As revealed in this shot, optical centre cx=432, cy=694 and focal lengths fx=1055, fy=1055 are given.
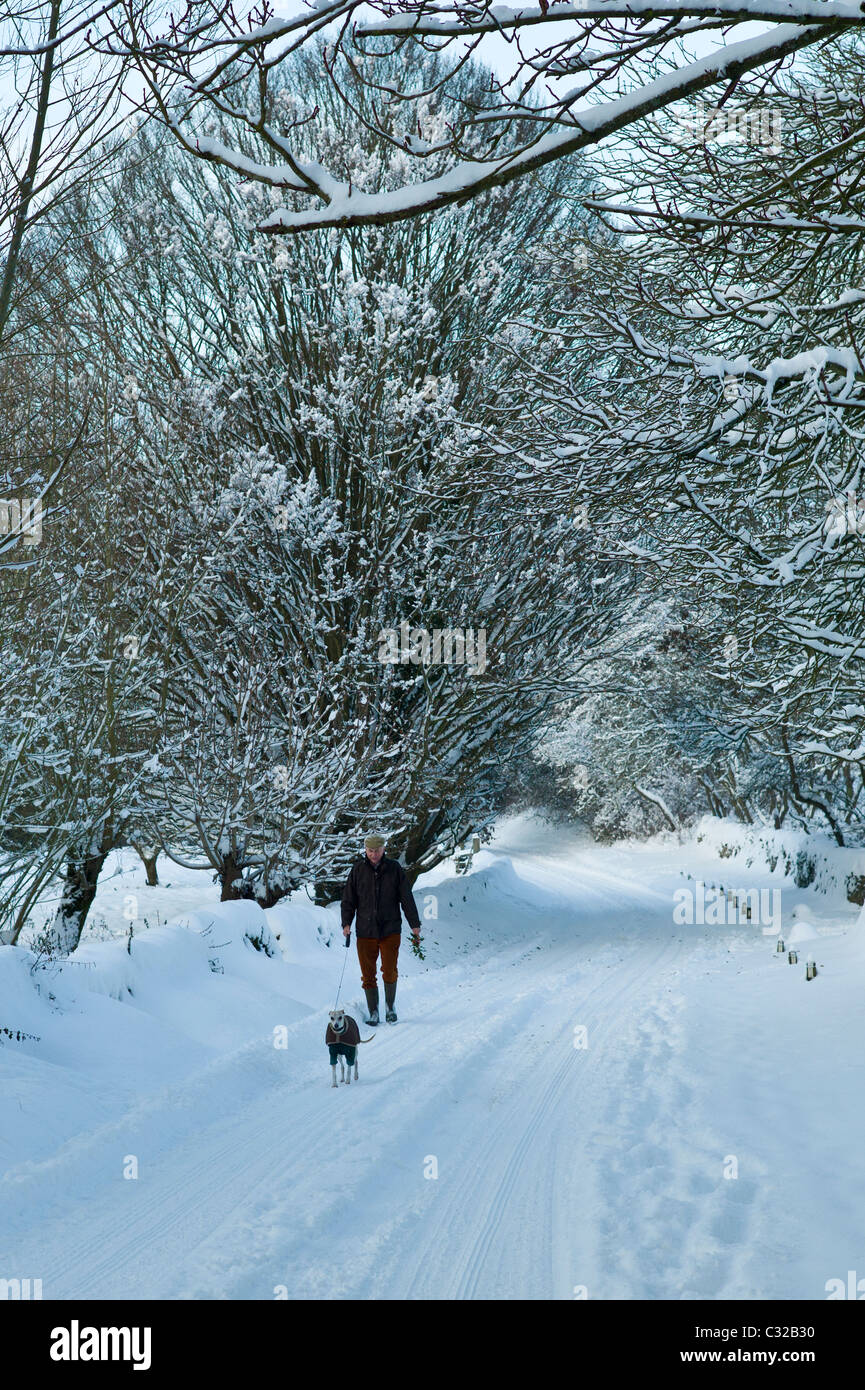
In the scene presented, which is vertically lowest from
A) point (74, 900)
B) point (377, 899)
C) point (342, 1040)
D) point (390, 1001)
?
point (390, 1001)

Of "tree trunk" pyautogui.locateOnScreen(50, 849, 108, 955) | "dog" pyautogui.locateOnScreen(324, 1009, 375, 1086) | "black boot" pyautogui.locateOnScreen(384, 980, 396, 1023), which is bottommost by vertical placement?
"black boot" pyautogui.locateOnScreen(384, 980, 396, 1023)

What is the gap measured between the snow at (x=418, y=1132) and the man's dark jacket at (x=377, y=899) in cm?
87

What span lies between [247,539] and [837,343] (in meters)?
7.39

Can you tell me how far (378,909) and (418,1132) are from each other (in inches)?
149

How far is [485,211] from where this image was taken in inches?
556

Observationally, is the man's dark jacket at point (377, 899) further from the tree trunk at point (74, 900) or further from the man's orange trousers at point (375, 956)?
the tree trunk at point (74, 900)

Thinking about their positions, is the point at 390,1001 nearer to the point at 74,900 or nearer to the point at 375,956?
the point at 375,956

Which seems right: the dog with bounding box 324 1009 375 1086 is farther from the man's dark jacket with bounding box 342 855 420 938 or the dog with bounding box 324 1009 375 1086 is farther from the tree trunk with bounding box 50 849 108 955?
the tree trunk with bounding box 50 849 108 955

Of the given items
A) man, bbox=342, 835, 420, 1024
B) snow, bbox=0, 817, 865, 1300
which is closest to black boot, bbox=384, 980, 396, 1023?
man, bbox=342, 835, 420, 1024

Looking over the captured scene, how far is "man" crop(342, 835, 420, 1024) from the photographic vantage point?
31.5ft

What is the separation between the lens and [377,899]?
9.73m

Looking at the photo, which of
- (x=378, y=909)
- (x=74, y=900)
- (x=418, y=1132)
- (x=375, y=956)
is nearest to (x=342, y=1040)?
Result: (x=418, y=1132)

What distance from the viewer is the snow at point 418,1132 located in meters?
4.16
